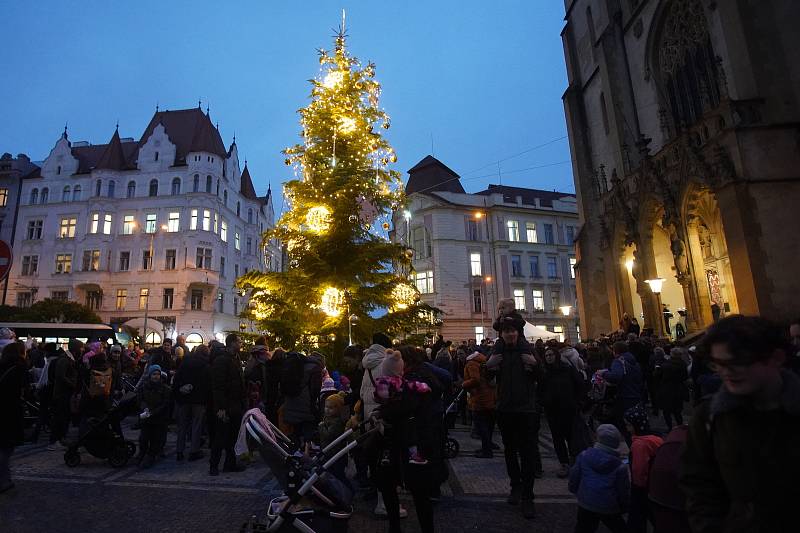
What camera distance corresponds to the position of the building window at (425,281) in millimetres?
44278

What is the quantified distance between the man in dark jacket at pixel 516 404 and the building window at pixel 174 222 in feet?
143

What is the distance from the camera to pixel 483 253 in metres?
45.9

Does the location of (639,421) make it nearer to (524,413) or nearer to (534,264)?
(524,413)

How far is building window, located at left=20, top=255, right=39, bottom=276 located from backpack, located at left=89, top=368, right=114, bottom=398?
4627 centimetres

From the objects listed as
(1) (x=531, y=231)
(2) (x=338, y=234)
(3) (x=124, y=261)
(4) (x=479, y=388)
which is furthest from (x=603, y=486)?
(3) (x=124, y=261)

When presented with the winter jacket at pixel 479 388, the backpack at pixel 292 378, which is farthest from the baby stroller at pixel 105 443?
the winter jacket at pixel 479 388

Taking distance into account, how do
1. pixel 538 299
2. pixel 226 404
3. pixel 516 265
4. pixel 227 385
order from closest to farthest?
pixel 226 404, pixel 227 385, pixel 516 265, pixel 538 299

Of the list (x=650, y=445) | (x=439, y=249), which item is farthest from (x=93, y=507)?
(x=439, y=249)

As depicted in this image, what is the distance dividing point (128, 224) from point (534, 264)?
42.1 metres

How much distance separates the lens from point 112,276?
4175 cm

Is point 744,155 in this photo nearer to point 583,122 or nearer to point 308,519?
point 583,122

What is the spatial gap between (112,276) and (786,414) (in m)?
49.5

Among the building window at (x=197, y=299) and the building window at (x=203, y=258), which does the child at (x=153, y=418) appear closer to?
the building window at (x=197, y=299)

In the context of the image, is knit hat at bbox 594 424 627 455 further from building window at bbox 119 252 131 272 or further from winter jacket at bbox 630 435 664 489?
building window at bbox 119 252 131 272
